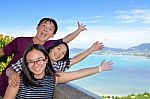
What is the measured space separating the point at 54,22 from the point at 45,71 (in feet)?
2.32

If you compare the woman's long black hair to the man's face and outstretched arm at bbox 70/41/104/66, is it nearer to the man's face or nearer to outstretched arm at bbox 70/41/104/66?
the man's face

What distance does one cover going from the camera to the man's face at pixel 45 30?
4041 mm

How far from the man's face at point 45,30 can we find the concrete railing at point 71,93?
681 mm

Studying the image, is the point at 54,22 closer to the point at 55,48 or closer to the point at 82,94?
the point at 55,48

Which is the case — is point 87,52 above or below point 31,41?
below

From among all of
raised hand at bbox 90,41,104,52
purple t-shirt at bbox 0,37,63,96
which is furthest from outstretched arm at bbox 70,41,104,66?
purple t-shirt at bbox 0,37,63,96

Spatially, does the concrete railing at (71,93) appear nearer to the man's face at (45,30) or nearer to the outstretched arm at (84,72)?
the outstretched arm at (84,72)

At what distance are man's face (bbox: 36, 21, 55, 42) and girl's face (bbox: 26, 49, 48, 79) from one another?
2.06 feet

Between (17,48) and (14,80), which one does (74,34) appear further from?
(14,80)

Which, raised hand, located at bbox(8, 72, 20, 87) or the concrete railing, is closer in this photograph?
raised hand, located at bbox(8, 72, 20, 87)

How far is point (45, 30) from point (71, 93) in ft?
3.03

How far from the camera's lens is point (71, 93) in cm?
466

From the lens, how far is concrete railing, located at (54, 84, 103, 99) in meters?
4.24

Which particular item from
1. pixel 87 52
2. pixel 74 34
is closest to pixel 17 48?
pixel 87 52
